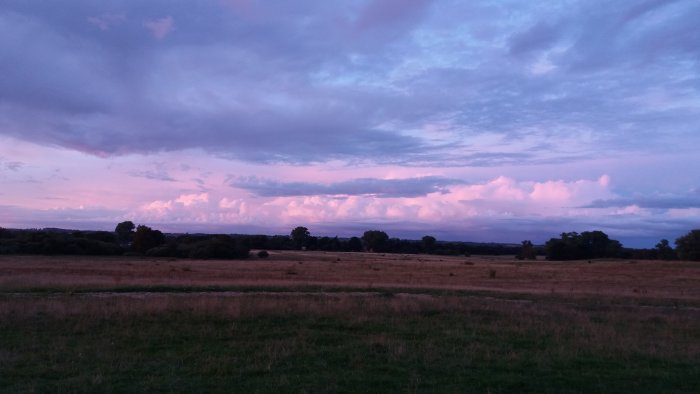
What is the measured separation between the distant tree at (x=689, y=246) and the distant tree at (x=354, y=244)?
8769 centimetres

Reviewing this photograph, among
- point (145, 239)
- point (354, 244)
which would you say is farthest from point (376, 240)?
point (145, 239)

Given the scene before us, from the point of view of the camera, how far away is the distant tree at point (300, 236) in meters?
158

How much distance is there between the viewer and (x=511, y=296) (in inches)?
1209

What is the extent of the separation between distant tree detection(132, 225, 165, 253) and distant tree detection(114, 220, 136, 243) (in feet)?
77.9

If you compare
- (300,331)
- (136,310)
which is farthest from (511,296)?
(136,310)

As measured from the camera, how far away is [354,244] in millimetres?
169625

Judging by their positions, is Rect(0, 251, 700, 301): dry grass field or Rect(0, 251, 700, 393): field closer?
Rect(0, 251, 700, 393): field

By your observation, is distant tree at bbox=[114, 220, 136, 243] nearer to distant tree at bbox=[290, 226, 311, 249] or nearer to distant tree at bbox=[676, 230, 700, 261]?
distant tree at bbox=[290, 226, 311, 249]

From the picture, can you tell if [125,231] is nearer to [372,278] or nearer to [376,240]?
[376,240]

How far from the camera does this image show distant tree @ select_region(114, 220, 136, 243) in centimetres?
12962

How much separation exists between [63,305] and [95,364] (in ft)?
31.1

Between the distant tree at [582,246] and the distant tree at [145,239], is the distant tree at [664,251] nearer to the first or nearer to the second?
the distant tree at [582,246]

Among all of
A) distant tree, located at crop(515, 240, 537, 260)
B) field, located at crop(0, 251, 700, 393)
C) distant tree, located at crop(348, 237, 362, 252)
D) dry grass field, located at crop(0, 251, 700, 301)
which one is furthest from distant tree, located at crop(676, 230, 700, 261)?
distant tree, located at crop(348, 237, 362, 252)

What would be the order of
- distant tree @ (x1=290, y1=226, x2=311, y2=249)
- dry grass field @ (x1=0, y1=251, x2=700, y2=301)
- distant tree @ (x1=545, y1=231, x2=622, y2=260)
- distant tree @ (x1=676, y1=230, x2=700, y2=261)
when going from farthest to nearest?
distant tree @ (x1=290, y1=226, x2=311, y2=249)
distant tree @ (x1=545, y1=231, x2=622, y2=260)
distant tree @ (x1=676, y1=230, x2=700, y2=261)
dry grass field @ (x1=0, y1=251, x2=700, y2=301)
